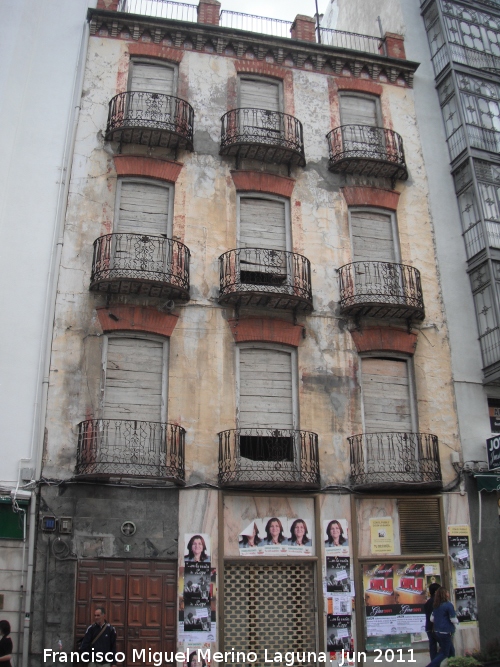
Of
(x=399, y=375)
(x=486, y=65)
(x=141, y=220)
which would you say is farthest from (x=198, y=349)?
(x=486, y=65)

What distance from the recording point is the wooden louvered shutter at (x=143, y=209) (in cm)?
1644

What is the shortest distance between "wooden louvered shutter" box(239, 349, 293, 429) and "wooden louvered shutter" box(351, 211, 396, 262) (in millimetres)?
3662

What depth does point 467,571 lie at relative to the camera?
1522 centimetres

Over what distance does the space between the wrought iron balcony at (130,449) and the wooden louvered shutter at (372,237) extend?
6.85 metres

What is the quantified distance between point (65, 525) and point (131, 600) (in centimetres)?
198

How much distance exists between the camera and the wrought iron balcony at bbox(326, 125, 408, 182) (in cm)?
1794

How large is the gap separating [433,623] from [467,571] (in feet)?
9.67

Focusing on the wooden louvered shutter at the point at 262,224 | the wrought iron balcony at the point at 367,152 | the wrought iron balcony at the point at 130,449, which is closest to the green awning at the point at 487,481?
the wrought iron balcony at the point at 130,449

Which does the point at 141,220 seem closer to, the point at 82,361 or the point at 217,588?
the point at 82,361

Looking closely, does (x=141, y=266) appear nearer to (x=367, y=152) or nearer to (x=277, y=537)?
(x=277, y=537)

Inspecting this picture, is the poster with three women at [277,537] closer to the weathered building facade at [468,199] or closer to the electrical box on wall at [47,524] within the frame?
the electrical box on wall at [47,524]

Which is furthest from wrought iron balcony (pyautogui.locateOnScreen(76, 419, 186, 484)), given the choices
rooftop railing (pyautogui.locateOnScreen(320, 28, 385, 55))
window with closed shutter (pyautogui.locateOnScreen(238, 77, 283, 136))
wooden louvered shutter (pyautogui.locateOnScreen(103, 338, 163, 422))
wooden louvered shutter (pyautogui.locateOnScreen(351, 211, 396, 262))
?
rooftop railing (pyautogui.locateOnScreen(320, 28, 385, 55))

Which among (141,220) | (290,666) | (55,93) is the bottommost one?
(290,666)

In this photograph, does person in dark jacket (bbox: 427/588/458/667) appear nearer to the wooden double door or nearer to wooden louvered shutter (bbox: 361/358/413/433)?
wooden louvered shutter (bbox: 361/358/413/433)
